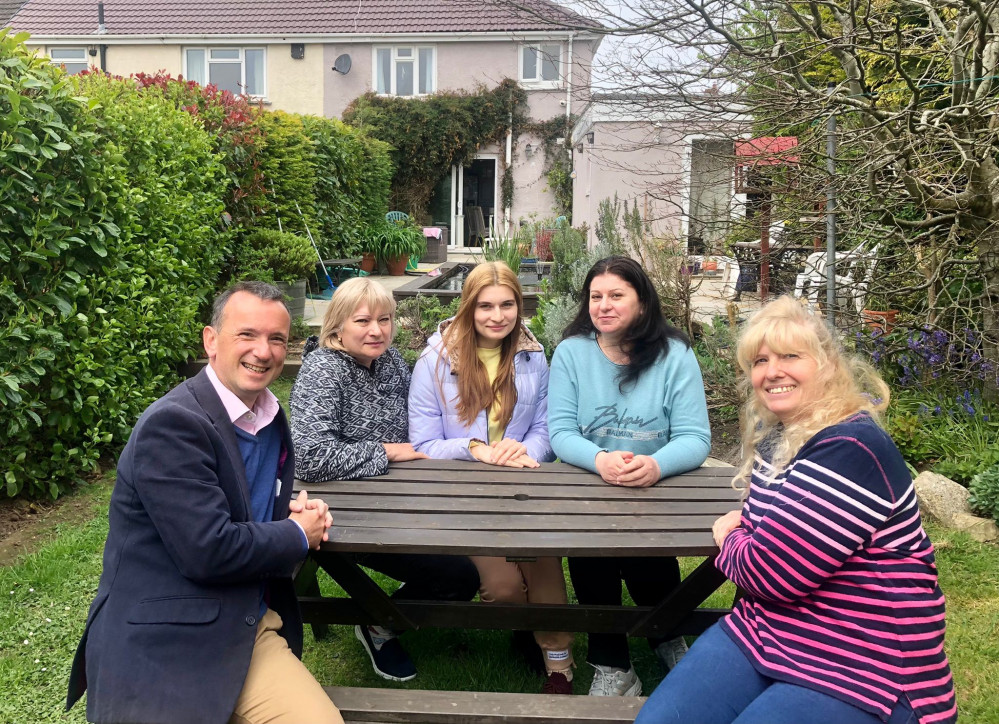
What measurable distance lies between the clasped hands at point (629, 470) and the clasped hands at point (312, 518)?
1011 millimetres

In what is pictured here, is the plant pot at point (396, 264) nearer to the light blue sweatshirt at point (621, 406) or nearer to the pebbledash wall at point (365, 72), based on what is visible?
the pebbledash wall at point (365, 72)

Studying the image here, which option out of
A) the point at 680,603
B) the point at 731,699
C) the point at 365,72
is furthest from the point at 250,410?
the point at 365,72

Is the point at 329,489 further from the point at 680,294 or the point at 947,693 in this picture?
the point at 680,294

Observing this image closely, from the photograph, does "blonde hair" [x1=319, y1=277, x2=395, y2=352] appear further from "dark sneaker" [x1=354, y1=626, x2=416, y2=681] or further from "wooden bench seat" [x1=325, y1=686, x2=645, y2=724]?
"wooden bench seat" [x1=325, y1=686, x2=645, y2=724]

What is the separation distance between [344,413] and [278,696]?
1.27 meters

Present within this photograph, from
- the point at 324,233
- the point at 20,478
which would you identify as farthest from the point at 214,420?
the point at 324,233

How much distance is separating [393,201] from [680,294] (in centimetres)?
1735

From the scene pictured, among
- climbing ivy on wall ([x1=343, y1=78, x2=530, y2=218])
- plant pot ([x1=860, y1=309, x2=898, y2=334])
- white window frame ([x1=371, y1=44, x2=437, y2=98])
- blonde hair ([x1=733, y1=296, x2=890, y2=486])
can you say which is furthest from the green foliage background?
white window frame ([x1=371, y1=44, x2=437, y2=98])

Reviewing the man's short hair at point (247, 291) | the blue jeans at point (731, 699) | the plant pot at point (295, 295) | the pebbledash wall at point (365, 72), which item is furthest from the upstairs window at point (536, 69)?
the blue jeans at point (731, 699)

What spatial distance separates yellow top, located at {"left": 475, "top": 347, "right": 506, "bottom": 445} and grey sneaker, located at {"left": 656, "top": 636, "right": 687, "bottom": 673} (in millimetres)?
1032

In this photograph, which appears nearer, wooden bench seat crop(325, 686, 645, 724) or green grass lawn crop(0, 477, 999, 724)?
wooden bench seat crop(325, 686, 645, 724)

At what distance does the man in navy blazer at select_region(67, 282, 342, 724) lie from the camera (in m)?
1.94

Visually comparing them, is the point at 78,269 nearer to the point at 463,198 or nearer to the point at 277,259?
the point at 277,259

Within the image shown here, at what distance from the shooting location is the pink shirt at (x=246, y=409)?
7.23ft
